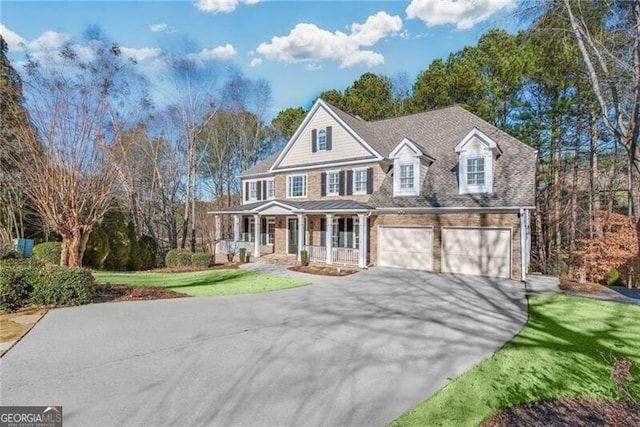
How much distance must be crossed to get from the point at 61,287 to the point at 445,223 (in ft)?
44.7

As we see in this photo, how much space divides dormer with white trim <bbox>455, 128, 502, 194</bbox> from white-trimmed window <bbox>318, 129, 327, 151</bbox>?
760 cm

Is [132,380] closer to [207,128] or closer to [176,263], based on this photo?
[176,263]

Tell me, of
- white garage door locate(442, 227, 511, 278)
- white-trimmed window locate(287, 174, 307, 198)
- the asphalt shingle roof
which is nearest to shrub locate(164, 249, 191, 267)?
white-trimmed window locate(287, 174, 307, 198)

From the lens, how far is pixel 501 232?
13.2 m

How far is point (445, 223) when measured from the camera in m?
14.4

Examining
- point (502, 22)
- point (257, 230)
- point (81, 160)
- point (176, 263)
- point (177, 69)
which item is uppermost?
point (177, 69)

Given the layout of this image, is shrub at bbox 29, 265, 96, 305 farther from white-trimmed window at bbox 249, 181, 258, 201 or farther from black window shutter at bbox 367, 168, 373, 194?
white-trimmed window at bbox 249, 181, 258, 201

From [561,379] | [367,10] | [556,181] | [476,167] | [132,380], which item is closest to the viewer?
[132,380]

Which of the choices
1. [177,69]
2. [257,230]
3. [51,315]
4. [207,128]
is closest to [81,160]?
[51,315]

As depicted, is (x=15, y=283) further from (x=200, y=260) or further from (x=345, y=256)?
(x=345, y=256)

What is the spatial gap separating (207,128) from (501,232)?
84.9 feet

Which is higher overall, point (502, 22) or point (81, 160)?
point (502, 22)

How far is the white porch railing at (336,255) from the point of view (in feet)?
53.8

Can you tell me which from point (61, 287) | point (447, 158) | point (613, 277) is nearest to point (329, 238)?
point (447, 158)
